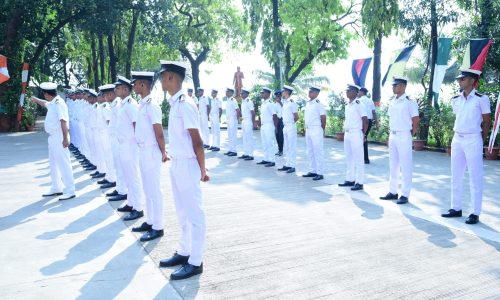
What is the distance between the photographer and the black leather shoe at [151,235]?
4.87 metres

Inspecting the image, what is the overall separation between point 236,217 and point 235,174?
3779mm

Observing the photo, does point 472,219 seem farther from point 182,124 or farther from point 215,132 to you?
point 215,132

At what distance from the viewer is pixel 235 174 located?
31.4 feet

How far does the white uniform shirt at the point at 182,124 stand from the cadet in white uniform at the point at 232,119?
9.17 meters

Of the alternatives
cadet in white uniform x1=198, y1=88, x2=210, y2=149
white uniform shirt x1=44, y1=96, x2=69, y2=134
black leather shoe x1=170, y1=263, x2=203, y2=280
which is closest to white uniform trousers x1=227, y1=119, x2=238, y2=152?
cadet in white uniform x1=198, y1=88, x2=210, y2=149

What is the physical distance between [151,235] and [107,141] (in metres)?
4.14

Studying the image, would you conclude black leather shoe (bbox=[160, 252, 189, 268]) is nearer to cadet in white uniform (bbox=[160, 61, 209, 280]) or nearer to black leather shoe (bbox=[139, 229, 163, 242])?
cadet in white uniform (bbox=[160, 61, 209, 280])

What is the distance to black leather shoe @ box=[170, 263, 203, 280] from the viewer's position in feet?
12.4

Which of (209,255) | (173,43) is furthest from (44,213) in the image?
(173,43)

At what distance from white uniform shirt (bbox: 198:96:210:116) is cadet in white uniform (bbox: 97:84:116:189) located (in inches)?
222

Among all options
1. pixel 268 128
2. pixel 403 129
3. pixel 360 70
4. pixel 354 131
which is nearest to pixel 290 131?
pixel 268 128

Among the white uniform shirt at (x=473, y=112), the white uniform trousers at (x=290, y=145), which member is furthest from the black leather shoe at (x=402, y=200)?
the white uniform trousers at (x=290, y=145)

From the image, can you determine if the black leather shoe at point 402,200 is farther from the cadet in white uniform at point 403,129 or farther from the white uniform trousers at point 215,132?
the white uniform trousers at point 215,132

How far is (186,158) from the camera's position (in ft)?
12.5
